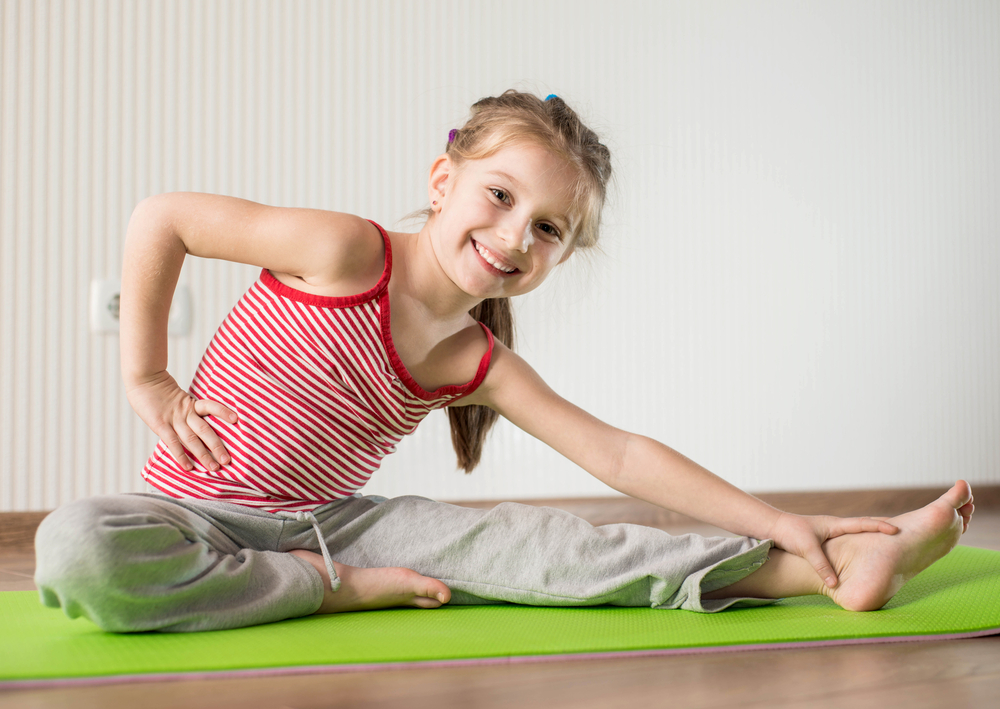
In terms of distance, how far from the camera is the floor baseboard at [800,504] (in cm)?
170

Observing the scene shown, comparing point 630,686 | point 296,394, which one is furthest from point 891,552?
point 296,394

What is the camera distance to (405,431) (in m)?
0.93

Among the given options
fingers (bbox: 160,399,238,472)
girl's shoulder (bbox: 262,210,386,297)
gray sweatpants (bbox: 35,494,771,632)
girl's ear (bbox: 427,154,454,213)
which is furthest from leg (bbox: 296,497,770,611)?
girl's ear (bbox: 427,154,454,213)

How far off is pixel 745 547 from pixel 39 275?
1.20 meters

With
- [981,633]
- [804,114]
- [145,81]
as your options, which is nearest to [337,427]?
[981,633]

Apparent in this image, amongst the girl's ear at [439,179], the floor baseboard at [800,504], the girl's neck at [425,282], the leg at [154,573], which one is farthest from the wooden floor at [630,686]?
the floor baseboard at [800,504]

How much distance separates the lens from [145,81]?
146 centimetres

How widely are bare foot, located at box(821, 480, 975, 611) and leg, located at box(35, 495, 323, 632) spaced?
0.49 meters

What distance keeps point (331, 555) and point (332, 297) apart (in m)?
0.26

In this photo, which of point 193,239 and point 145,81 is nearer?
point 193,239

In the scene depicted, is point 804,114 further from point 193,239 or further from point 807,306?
point 193,239

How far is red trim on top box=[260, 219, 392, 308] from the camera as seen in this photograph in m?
0.84

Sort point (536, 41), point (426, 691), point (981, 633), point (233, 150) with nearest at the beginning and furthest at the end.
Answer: point (426, 691) < point (981, 633) < point (233, 150) < point (536, 41)

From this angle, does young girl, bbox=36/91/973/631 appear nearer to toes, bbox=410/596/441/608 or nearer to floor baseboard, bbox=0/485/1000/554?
toes, bbox=410/596/441/608
